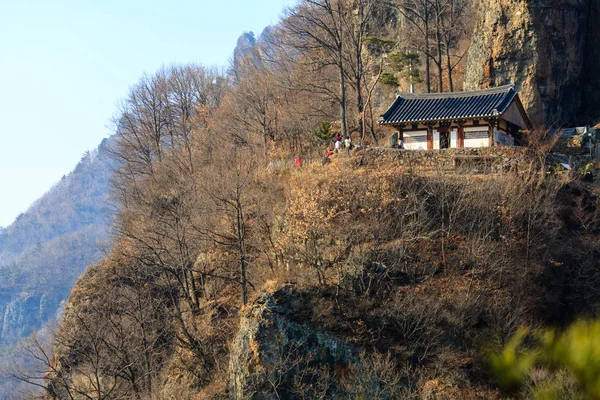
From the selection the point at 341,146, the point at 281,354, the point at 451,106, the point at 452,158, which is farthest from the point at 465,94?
the point at 281,354

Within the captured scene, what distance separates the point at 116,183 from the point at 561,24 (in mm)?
35459

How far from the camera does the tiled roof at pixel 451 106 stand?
28.9 meters

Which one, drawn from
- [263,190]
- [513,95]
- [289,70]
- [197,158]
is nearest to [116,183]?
[197,158]

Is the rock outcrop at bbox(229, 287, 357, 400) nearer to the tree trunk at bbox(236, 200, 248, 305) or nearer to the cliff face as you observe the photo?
the tree trunk at bbox(236, 200, 248, 305)

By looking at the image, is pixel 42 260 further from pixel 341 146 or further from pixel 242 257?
pixel 242 257

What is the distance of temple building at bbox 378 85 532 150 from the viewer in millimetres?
28906

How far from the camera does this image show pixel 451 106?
98.4 feet

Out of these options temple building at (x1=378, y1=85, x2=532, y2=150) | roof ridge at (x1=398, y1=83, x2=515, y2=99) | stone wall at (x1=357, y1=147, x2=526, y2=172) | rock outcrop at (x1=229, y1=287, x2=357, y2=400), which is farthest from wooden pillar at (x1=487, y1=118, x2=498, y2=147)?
rock outcrop at (x1=229, y1=287, x2=357, y2=400)

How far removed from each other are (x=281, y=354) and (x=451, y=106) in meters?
16.4

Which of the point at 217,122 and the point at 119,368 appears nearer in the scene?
the point at 119,368

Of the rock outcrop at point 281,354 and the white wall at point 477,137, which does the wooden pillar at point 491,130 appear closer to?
the white wall at point 477,137

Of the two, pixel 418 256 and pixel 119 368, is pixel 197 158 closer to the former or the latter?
pixel 119 368

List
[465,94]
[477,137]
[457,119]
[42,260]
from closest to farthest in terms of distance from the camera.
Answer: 1. [457,119]
2. [477,137]
3. [465,94]
4. [42,260]

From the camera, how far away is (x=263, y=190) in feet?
95.9
